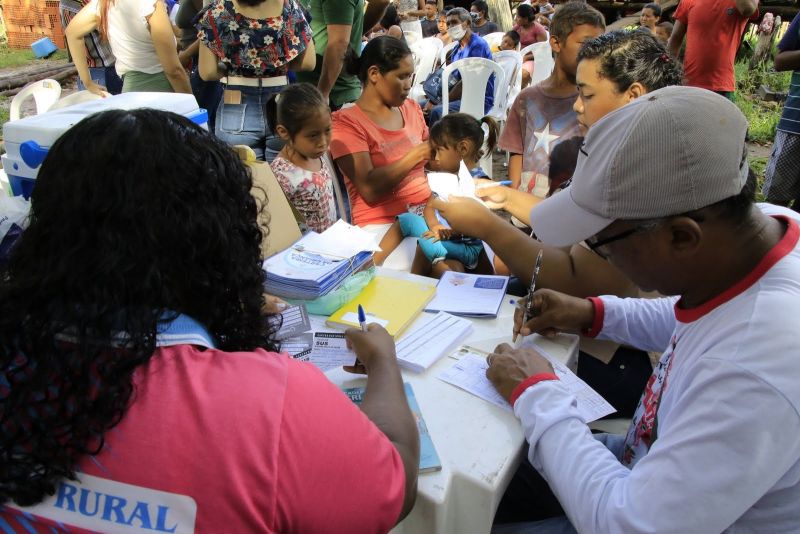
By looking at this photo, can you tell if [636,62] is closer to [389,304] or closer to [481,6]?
[389,304]

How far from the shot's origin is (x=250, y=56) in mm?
3141

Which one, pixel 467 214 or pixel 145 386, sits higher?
pixel 145 386

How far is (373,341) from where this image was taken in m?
1.36

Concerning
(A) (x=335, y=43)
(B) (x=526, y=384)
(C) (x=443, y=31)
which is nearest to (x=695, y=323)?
(B) (x=526, y=384)

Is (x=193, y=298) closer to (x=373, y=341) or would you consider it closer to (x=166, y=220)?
(x=166, y=220)

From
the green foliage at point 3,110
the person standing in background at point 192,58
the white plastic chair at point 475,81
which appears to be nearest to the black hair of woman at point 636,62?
the person standing in background at point 192,58

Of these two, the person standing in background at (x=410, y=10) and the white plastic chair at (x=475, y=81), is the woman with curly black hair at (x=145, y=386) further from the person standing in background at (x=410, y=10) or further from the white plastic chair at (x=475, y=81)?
the person standing in background at (x=410, y=10)

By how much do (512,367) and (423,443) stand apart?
32 cm

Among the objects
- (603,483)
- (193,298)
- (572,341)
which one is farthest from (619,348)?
(193,298)

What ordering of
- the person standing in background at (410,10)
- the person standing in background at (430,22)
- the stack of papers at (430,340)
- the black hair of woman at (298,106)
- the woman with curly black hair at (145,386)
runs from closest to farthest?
the woman with curly black hair at (145,386) → the stack of papers at (430,340) → the black hair of woman at (298,106) → the person standing in background at (410,10) → the person standing in background at (430,22)

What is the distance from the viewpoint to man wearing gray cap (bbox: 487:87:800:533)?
88cm

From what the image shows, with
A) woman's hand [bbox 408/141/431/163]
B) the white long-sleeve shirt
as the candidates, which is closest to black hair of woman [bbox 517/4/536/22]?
woman's hand [bbox 408/141/431/163]

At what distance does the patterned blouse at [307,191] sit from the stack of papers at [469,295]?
0.77 meters

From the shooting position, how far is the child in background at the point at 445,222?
2.66m
